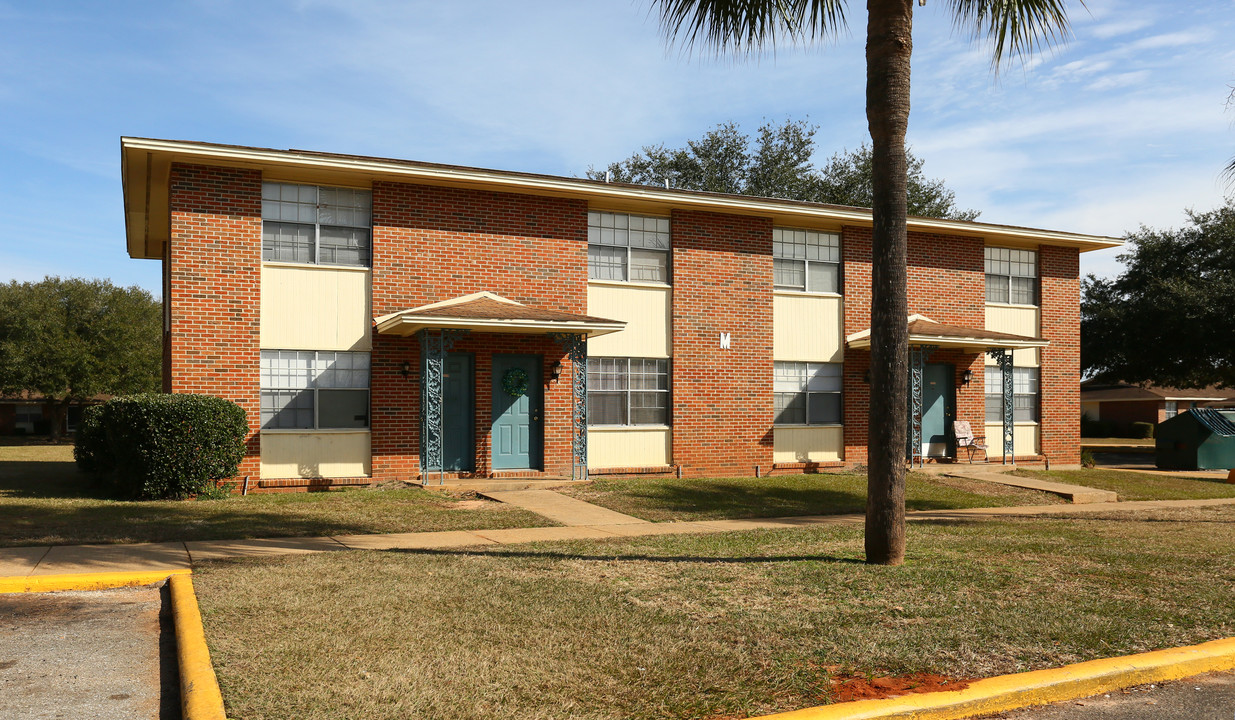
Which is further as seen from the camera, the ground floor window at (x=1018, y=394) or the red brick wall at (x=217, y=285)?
the ground floor window at (x=1018, y=394)

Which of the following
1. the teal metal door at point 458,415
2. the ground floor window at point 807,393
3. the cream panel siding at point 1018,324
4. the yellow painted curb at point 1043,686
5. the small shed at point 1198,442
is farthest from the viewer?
the small shed at point 1198,442

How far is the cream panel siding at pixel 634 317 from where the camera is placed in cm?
1784

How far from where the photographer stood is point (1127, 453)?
32.1 meters

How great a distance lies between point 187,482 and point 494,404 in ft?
17.6

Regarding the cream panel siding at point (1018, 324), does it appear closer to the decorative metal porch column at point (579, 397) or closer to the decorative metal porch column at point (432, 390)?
the decorative metal porch column at point (579, 397)

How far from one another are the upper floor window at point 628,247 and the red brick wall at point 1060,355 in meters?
10.1

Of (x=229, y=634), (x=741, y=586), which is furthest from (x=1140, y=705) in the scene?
(x=229, y=634)

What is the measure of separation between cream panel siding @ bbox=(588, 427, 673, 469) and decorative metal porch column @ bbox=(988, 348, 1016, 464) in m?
8.09

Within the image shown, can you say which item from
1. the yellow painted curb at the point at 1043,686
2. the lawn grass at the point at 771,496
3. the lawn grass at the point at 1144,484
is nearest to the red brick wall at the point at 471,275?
the lawn grass at the point at 771,496

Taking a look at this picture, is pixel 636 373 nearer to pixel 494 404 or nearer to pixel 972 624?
pixel 494 404

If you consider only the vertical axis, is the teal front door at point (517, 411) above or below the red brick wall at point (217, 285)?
below

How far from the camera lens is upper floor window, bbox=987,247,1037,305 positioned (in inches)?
859

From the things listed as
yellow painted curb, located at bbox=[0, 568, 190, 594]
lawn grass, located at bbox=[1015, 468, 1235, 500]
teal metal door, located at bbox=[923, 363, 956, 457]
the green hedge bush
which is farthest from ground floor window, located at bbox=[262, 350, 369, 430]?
lawn grass, located at bbox=[1015, 468, 1235, 500]

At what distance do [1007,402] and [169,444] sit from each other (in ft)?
56.2
